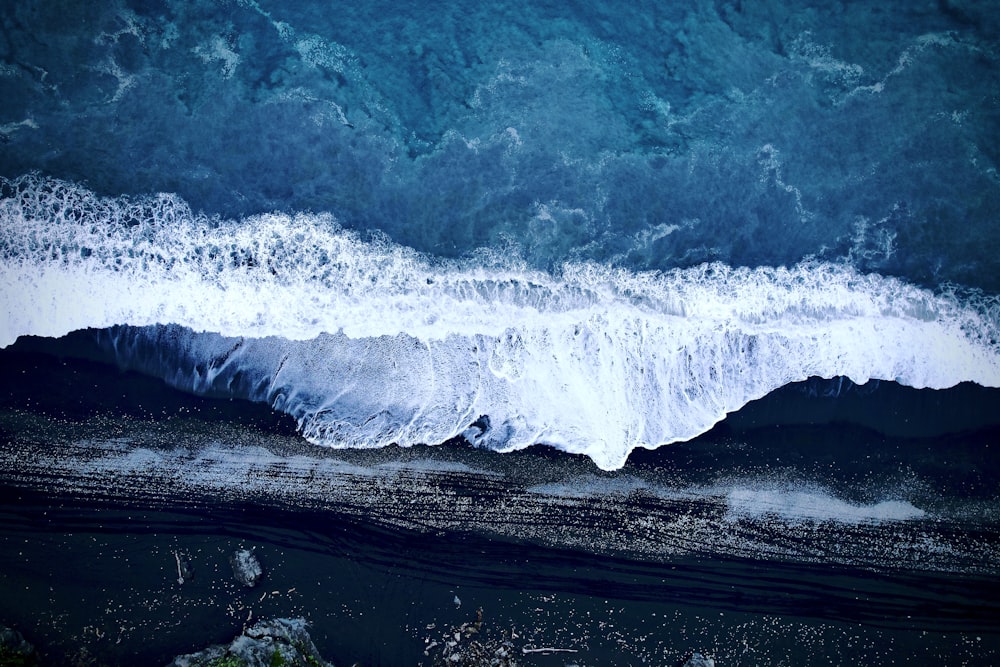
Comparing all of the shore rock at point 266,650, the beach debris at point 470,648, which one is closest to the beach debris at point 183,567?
the shore rock at point 266,650

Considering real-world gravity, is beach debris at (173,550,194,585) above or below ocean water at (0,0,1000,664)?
below

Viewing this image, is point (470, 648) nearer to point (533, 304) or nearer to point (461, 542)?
point (461, 542)

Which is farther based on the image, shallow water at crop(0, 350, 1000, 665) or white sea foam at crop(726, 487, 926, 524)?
white sea foam at crop(726, 487, 926, 524)

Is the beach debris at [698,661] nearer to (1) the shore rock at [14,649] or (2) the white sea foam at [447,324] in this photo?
(2) the white sea foam at [447,324]

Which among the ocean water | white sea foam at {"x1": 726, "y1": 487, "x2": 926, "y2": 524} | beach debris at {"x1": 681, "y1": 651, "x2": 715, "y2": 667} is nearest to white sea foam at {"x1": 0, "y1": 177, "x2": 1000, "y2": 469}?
the ocean water

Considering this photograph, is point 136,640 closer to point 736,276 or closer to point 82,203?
point 82,203

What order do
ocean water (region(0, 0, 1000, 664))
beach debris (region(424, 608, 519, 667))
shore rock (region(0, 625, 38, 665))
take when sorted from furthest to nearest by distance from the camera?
1. ocean water (region(0, 0, 1000, 664))
2. beach debris (region(424, 608, 519, 667))
3. shore rock (region(0, 625, 38, 665))

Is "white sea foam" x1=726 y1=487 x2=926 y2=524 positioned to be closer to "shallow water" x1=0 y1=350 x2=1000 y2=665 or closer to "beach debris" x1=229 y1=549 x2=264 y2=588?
"shallow water" x1=0 y1=350 x2=1000 y2=665
